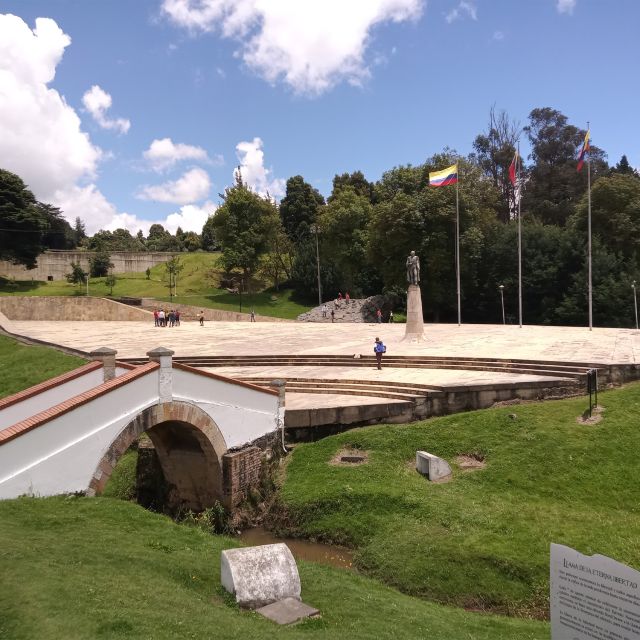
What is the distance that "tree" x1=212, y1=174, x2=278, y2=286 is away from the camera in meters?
49.5

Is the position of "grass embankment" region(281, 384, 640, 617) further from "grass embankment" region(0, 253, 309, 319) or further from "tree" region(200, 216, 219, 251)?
"tree" region(200, 216, 219, 251)

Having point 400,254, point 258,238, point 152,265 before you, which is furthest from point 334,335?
point 152,265

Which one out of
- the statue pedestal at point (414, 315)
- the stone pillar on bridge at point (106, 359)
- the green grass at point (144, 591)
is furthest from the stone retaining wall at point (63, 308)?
the green grass at point (144, 591)

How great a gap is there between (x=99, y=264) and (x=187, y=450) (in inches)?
2072

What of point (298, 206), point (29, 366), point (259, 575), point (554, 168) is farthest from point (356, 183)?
point (259, 575)

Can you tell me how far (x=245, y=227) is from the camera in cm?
5038

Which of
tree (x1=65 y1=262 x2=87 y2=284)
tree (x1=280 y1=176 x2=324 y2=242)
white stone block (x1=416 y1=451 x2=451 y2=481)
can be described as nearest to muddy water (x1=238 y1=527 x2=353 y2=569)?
white stone block (x1=416 y1=451 x2=451 y2=481)

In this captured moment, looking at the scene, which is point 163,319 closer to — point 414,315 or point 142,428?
point 414,315

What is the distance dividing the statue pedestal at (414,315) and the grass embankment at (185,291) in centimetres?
2325

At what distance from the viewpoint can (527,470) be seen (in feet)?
36.3

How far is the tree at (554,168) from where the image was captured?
53500 mm

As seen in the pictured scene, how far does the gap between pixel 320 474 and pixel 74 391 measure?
5.08 m

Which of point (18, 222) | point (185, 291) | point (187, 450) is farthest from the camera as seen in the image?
point (185, 291)

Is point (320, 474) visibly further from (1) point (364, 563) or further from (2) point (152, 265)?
(2) point (152, 265)
